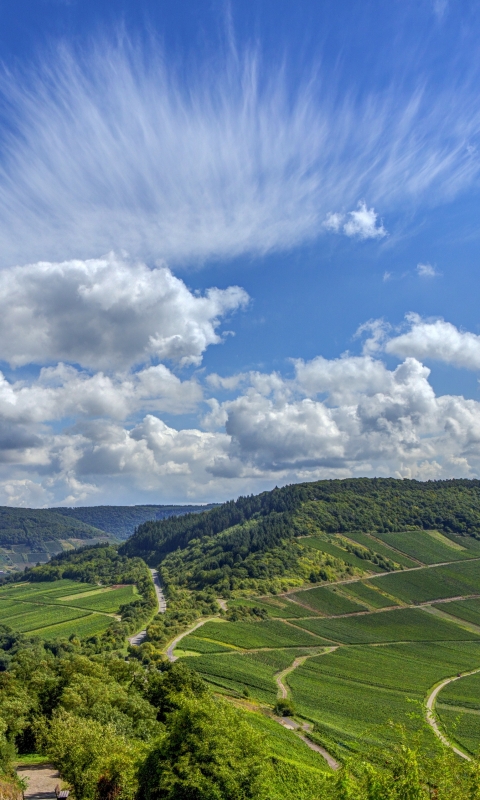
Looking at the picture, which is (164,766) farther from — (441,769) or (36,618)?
(36,618)

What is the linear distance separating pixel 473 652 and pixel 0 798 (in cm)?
15650

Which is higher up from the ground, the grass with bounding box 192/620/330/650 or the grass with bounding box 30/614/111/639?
the grass with bounding box 192/620/330/650

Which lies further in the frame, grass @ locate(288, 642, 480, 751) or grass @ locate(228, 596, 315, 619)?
grass @ locate(228, 596, 315, 619)

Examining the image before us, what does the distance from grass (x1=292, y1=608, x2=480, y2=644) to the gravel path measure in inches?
4602

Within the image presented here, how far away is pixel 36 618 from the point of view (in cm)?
19262

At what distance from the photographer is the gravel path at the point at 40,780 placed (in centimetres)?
A: 5044

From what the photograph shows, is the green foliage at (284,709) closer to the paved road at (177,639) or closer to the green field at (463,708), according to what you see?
the green field at (463,708)

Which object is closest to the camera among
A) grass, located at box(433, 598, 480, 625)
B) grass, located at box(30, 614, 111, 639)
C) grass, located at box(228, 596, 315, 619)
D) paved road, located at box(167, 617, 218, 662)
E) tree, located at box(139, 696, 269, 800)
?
tree, located at box(139, 696, 269, 800)

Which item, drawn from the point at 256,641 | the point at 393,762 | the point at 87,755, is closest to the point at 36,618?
the point at 256,641

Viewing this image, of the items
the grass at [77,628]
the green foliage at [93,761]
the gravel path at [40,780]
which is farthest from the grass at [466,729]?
the grass at [77,628]

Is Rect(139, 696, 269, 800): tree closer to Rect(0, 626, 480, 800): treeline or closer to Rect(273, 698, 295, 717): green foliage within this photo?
Rect(0, 626, 480, 800): treeline

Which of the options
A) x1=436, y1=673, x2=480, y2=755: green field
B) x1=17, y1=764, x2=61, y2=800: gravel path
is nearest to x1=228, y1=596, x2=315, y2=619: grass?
x1=436, y1=673, x2=480, y2=755: green field

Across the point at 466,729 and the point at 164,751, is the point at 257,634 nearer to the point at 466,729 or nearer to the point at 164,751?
the point at 466,729

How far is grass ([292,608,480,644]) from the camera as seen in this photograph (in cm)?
16350
